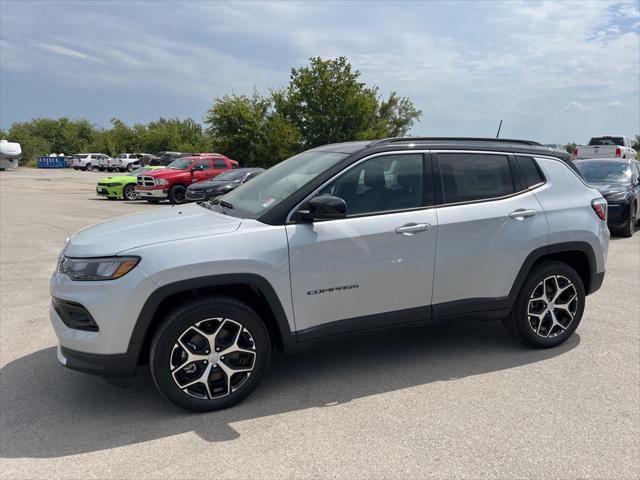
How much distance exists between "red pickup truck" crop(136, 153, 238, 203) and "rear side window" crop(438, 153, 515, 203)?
656 inches

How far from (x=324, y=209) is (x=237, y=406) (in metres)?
1.50

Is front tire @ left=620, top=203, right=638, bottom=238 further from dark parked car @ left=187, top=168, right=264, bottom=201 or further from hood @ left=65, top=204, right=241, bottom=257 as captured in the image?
dark parked car @ left=187, top=168, right=264, bottom=201

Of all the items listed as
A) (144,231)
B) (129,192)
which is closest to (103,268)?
(144,231)

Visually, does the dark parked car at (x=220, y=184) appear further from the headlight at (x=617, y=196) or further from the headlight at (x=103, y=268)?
the headlight at (x=103, y=268)

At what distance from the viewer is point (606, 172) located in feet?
36.6

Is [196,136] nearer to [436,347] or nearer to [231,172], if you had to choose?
[231,172]

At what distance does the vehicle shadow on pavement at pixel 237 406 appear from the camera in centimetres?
315

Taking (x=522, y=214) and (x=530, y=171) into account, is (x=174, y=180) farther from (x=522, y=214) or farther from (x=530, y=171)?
(x=522, y=214)

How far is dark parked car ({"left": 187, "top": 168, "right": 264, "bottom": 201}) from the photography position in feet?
54.1

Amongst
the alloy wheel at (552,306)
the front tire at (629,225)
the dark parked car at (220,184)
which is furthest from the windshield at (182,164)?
the alloy wheel at (552,306)

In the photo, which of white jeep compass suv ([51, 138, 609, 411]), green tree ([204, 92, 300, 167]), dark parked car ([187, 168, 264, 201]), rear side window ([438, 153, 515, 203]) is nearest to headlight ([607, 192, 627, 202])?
white jeep compass suv ([51, 138, 609, 411])

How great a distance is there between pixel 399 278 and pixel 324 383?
0.99 meters

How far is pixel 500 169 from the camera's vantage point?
168 inches

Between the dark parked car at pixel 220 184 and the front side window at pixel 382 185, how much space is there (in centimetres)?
1265
